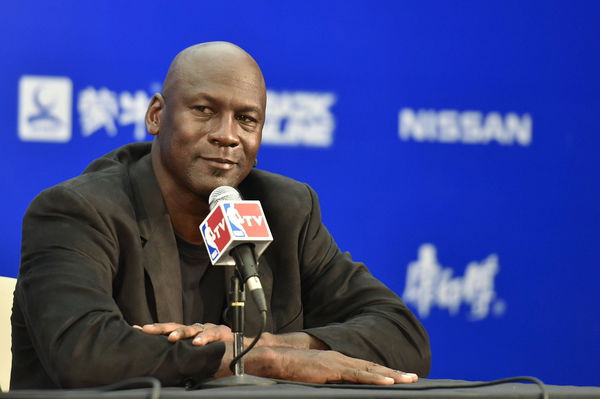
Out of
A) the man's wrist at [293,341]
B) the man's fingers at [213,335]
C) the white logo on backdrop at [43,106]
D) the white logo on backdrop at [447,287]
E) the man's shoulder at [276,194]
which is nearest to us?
the man's fingers at [213,335]

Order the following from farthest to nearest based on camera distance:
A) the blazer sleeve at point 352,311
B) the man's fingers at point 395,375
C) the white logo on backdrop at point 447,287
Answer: the white logo on backdrop at point 447,287, the blazer sleeve at point 352,311, the man's fingers at point 395,375

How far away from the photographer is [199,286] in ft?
8.68

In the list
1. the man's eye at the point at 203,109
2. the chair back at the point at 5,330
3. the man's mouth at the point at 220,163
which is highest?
the man's eye at the point at 203,109

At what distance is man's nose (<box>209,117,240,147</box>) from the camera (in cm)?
256

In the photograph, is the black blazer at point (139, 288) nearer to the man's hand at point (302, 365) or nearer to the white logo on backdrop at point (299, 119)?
the man's hand at point (302, 365)

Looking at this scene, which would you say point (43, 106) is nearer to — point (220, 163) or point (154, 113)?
point (154, 113)

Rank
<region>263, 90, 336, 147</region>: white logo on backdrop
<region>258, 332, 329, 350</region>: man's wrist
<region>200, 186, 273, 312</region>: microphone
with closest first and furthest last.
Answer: <region>200, 186, 273, 312</region>: microphone
<region>258, 332, 329, 350</region>: man's wrist
<region>263, 90, 336, 147</region>: white logo on backdrop

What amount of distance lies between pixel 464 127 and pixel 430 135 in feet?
0.52

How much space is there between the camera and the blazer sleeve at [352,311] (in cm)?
243

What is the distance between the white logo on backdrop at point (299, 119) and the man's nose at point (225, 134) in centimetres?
98

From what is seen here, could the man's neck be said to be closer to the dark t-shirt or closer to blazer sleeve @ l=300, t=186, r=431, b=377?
the dark t-shirt

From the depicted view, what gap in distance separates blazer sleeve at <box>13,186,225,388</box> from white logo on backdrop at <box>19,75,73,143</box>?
37.7 inches

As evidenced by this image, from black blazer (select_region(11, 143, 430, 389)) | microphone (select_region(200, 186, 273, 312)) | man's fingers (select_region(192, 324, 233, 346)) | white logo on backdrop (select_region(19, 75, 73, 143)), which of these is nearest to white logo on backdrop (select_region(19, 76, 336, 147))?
white logo on backdrop (select_region(19, 75, 73, 143))

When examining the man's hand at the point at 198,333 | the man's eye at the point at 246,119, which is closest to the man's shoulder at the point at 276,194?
the man's eye at the point at 246,119
